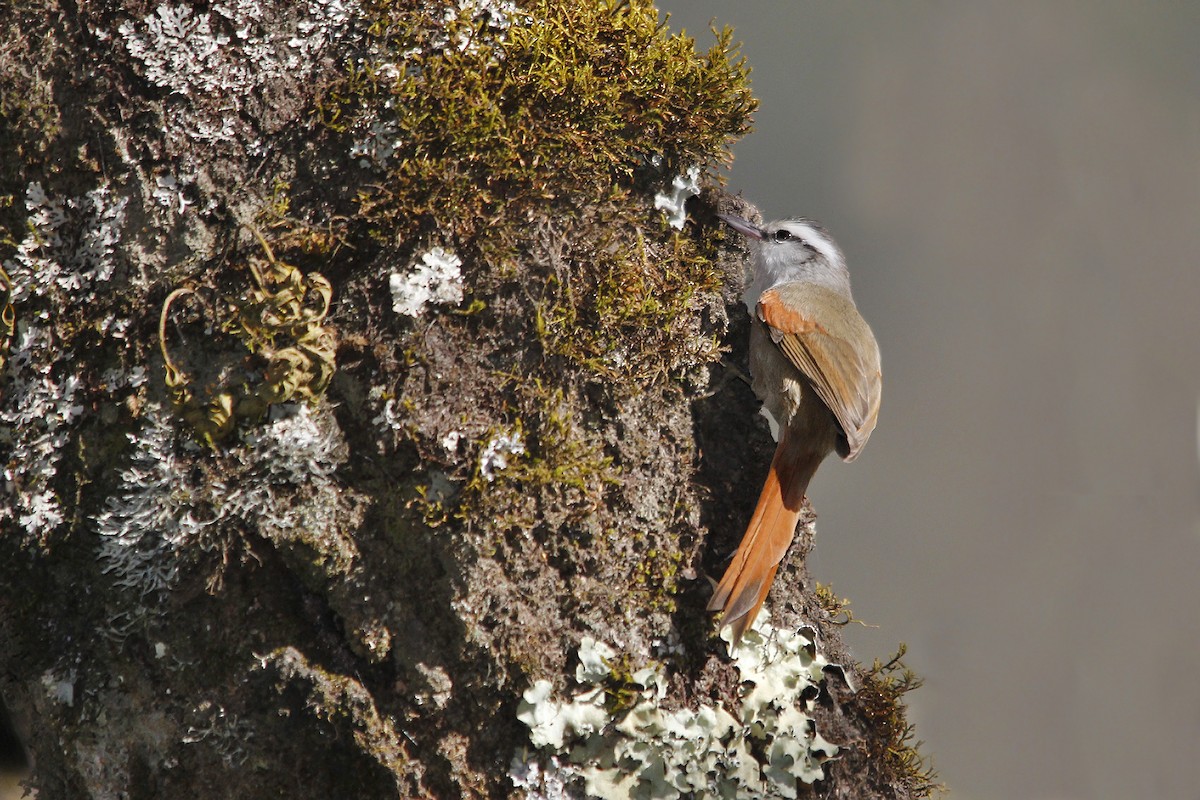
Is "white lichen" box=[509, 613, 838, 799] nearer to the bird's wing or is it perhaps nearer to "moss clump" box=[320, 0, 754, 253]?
the bird's wing

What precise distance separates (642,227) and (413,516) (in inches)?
42.4

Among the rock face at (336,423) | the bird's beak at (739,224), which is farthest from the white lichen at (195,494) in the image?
the bird's beak at (739,224)

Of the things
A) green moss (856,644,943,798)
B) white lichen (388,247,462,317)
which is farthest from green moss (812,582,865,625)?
white lichen (388,247,462,317)

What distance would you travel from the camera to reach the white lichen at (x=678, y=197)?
288 cm

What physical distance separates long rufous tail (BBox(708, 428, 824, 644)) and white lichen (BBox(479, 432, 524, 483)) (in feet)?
2.21

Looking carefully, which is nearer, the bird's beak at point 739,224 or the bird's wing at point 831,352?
the bird's beak at point 739,224

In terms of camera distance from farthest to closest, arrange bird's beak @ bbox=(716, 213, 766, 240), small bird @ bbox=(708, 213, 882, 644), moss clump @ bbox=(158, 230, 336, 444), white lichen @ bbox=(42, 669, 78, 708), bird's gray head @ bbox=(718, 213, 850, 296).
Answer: bird's gray head @ bbox=(718, 213, 850, 296) → bird's beak @ bbox=(716, 213, 766, 240) → small bird @ bbox=(708, 213, 882, 644) → white lichen @ bbox=(42, 669, 78, 708) → moss clump @ bbox=(158, 230, 336, 444)

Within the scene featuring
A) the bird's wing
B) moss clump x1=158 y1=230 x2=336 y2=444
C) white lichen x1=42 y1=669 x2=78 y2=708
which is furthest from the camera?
the bird's wing

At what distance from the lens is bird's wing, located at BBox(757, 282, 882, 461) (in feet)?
11.6

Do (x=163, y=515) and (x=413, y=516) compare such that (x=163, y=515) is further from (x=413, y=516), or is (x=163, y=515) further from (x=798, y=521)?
(x=798, y=521)

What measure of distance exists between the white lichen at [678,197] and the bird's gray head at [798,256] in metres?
1.00

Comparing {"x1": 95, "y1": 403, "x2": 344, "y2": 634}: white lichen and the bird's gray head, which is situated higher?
the bird's gray head

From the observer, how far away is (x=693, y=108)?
9.38ft

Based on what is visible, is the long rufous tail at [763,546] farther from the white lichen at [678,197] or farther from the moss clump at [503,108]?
the moss clump at [503,108]
